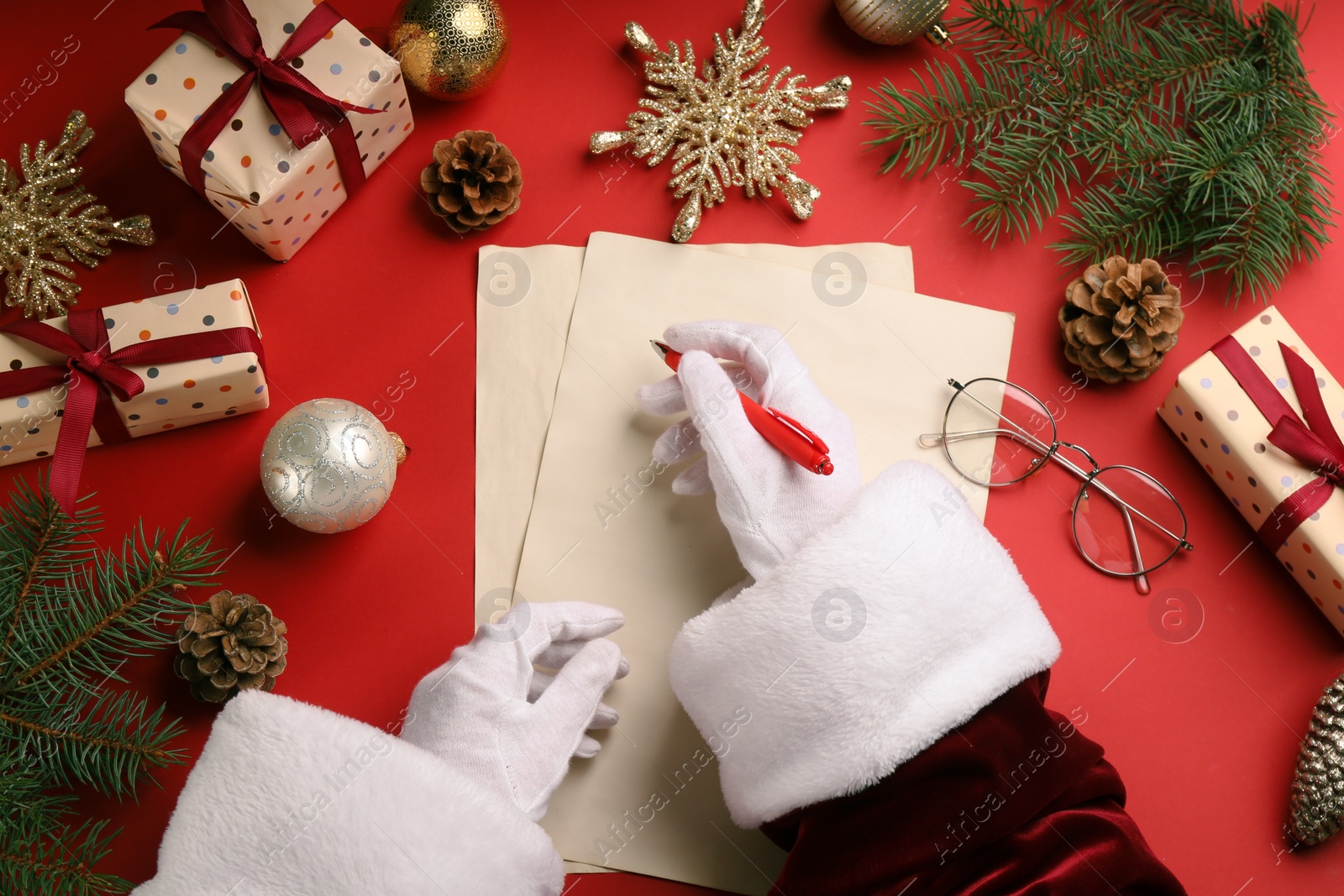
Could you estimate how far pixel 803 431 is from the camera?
1.00m

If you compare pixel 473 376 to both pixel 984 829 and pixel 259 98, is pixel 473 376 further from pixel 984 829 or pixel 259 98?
pixel 984 829

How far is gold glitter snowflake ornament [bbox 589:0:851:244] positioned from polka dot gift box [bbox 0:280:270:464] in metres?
0.50

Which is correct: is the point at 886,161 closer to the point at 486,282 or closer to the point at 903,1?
the point at 903,1

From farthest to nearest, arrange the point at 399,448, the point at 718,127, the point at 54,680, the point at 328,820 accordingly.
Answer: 1. the point at 718,127
2. the point at 399,448
3. the point at 54,680
4. the point at 328,820

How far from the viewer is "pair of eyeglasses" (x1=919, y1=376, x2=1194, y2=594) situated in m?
1.17

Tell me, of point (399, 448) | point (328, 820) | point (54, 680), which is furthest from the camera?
point (399, 448)

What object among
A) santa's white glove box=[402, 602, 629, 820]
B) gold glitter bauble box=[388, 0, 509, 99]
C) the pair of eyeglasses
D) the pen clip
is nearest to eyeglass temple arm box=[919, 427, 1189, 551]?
the pair of eyeglasses

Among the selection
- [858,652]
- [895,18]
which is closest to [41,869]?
[858,652]

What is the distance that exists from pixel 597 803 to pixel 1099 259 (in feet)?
3.08

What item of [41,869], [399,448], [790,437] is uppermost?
[790,437]

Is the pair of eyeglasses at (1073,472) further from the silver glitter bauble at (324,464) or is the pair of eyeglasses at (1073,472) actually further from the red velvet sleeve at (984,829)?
the silver glitter bauble at (324,464)

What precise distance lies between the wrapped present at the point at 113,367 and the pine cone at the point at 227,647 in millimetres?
190

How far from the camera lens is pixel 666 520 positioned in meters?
1.13

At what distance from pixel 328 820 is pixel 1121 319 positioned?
1.03 metres
